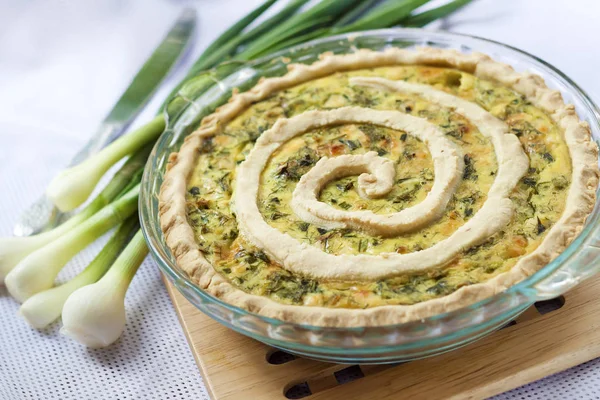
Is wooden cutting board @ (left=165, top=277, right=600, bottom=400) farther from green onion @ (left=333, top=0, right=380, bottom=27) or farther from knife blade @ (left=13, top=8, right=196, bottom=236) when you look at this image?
green onion @ (left=333, top=0, right=380, bottom=27)

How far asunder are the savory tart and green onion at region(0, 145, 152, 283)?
447 millimetres

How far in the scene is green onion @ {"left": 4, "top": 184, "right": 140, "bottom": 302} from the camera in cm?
294

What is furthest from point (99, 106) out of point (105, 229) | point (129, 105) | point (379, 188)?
point (379, 188)

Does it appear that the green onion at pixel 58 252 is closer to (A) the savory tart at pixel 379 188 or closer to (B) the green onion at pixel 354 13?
(A) the savory tart at pixel 379 188

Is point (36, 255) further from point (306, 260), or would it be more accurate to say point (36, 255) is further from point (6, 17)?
point (6, 17)

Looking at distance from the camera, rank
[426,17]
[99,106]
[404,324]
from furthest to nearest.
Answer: [99,106] → [426,17] → [404,324]

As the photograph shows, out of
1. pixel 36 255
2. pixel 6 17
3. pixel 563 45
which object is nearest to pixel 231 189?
pixel 36 255

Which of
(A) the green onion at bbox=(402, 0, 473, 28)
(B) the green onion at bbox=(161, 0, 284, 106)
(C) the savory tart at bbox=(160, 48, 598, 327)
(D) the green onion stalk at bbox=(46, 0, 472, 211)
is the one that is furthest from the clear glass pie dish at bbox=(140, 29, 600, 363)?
(A) the green onion at bbox=(402, 0, 473, 28)

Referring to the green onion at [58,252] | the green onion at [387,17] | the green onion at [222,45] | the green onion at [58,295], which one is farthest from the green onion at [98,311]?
the green onion at [387,17]

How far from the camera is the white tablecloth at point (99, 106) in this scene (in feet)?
8.86

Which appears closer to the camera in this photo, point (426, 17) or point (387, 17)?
point (387, 17)

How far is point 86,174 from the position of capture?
3.27 metres

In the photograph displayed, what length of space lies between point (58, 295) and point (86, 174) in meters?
0.59

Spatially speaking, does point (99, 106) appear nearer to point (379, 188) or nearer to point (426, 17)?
point (426, 17)
